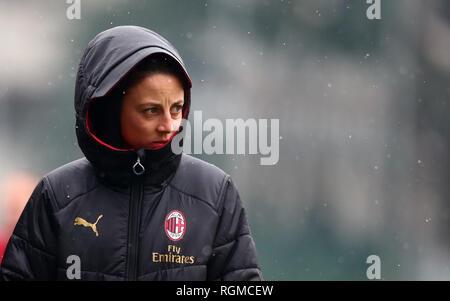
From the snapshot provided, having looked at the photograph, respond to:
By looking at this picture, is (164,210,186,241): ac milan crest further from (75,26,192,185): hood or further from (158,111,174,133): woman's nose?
(158,111,174,133): woman's nose

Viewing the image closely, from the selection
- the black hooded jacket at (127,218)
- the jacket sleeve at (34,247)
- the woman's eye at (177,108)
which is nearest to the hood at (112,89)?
the black hooded jacket at (127,218)

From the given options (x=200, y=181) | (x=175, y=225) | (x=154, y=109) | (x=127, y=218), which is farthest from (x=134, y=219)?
(x=154, y=109)

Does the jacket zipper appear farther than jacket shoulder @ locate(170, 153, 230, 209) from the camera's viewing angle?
No

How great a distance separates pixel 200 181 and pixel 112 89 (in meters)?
0.51

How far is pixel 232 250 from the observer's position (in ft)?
8.02

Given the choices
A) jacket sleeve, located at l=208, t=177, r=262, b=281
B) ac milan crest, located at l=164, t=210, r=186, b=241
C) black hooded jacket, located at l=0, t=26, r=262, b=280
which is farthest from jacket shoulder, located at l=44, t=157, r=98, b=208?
jacket sleeve, located at l=208, t=177, r=262, b=281

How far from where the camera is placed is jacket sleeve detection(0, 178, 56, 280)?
239 cm

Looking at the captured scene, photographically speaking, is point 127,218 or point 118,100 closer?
point 127,218

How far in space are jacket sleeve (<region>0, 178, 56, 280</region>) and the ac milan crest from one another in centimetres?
45

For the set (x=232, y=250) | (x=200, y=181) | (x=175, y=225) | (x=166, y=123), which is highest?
(x=166, y=123)

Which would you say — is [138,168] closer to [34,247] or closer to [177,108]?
[177,108]
